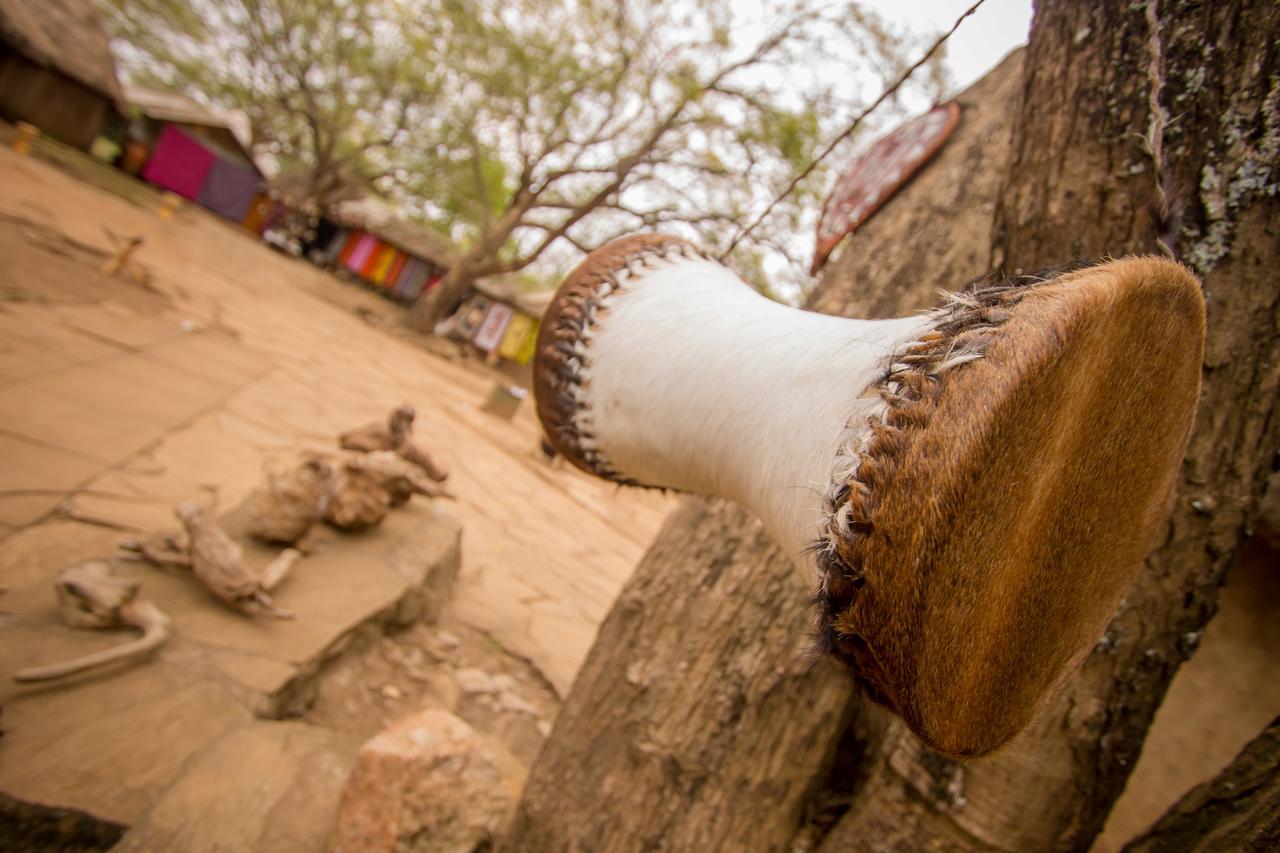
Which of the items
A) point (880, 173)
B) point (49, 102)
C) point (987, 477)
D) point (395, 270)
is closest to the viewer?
point (987, 477)

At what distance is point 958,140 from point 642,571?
4.10 feet

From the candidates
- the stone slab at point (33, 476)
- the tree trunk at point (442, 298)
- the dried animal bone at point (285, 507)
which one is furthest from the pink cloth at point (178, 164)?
the dried animal bone at point (285, 507)

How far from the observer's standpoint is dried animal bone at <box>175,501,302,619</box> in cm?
157

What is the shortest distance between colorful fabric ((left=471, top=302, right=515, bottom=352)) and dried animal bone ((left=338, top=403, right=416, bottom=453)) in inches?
440

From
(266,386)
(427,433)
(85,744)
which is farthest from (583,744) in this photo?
(427,433)

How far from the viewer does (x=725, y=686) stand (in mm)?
1070

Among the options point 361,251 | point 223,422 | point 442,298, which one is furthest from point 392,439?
point 361,251

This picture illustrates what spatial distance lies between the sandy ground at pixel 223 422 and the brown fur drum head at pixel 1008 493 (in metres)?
0.69

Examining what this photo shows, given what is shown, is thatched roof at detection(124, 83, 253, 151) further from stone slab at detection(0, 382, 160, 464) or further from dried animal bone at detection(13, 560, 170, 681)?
dried animal bone at detection(13, 560, 170, 681)

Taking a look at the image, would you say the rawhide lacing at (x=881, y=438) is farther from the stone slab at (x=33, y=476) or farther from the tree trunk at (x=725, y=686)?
the stone slab at (x=33, y=476)

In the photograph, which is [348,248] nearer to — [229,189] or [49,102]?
[229,189]

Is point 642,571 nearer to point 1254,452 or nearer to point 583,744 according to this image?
point 583,744

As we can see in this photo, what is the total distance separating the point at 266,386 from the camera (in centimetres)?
387

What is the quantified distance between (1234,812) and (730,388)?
0.80 m
